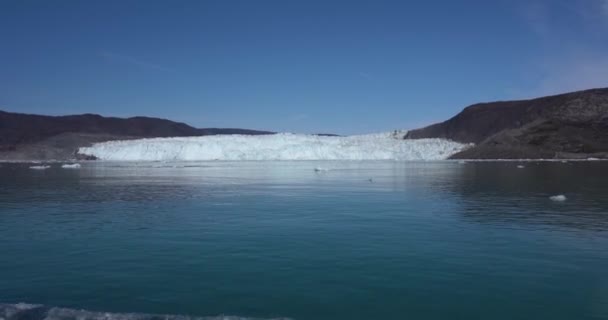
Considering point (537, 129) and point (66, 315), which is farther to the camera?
point (537, 129)

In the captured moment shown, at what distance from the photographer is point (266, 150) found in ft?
190

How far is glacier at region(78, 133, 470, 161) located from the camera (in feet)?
192

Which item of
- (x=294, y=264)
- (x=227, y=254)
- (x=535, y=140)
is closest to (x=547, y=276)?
(x=294, y=264)

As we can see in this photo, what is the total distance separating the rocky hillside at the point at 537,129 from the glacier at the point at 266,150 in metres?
6.20

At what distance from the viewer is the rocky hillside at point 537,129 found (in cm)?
5928

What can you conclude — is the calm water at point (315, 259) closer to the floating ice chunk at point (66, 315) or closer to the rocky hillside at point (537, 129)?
the floating ice chunk at point (66, 315)

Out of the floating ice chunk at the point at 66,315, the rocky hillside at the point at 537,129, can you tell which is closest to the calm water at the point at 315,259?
the floating ice chunk at the point at 66,315

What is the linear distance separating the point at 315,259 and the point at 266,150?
50639 millimetres

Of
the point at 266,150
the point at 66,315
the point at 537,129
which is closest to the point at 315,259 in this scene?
the point at 66,315

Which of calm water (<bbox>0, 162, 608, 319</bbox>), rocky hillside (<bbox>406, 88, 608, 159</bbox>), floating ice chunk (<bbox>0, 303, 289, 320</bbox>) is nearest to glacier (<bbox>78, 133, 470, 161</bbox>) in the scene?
rocky hillside (<bbox>406, 88, 608, 159</bbox>)

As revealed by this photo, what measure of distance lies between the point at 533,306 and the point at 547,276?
1.35m

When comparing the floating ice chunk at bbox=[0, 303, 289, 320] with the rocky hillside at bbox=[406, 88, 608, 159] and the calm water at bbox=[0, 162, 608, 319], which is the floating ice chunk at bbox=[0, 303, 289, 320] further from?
the rocky hillside at bbox=[406, 88, 608, 159]

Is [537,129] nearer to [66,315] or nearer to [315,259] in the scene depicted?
[315,259]

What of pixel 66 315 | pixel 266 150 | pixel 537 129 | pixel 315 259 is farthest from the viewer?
pixel 537 129
